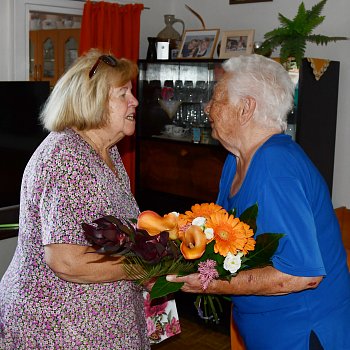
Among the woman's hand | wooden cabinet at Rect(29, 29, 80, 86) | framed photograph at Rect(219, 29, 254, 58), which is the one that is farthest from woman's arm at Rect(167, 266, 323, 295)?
wooden cabinet at Rect(29, 29, 80, 86)

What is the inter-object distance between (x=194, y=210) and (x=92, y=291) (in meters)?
0.47

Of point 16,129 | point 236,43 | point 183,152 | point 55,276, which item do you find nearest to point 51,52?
point 16,129

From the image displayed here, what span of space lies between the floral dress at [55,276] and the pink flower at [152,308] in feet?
1.18

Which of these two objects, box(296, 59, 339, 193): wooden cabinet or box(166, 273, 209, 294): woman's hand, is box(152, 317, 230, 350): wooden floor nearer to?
box(296, 59, 339, 193): wooden cabinet

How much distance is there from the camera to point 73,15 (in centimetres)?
466

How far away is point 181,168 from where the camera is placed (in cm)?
474

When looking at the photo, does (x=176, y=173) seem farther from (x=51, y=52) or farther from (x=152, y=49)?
(x=51, y=52)

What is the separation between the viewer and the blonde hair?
1805 millimetres

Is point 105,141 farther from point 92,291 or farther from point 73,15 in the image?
point 73,15

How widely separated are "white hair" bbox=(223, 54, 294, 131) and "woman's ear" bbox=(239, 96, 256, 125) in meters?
0.01

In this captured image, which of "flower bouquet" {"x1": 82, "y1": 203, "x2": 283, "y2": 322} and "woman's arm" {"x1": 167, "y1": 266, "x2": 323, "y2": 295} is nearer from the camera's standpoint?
"flower bouquet" {"x1": 82, "y1": 203, "x2": 283, "y2": 322}

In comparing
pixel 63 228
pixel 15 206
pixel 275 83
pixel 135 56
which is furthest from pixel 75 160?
pixel 135 56

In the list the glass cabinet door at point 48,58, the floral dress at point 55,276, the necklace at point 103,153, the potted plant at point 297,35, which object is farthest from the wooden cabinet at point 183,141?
the floral dress at point 55,276

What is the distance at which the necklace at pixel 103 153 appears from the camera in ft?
6.07
